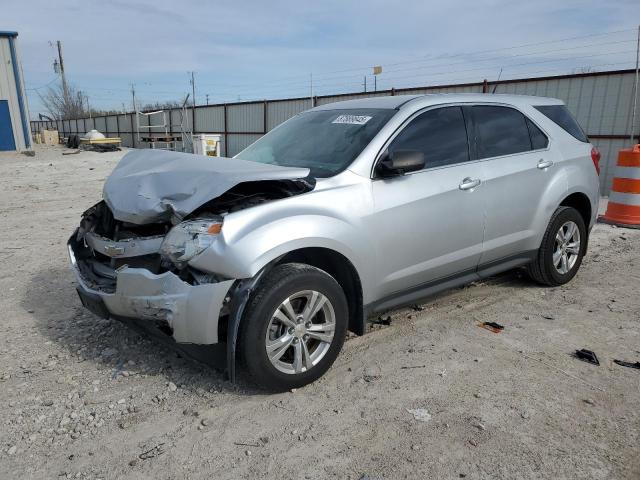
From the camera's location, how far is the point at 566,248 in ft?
16.7

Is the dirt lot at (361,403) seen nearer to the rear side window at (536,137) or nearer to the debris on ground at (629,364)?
the debris on ground at (629,364)

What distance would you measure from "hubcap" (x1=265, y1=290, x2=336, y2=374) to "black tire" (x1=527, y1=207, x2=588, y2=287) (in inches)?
102

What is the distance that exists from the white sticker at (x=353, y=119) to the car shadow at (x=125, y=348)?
200 centimetres

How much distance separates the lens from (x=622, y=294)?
195 inches

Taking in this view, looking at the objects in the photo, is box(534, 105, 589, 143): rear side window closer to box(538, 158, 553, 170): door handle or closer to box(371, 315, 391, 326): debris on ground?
box(538, 158, 553, 170): door handle

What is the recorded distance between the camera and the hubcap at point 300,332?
3.08 metres

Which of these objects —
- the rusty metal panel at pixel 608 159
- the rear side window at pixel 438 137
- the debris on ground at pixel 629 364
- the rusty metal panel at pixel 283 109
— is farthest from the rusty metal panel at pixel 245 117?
the debris on ground at pixel 629 364

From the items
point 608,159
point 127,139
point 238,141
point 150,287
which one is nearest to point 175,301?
point 150,287

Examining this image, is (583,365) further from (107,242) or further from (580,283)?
(107,242)

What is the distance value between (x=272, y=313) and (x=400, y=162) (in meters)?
1.34

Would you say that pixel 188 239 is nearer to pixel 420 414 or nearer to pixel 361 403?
pixel 361 403

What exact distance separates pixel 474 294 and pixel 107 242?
335 cm

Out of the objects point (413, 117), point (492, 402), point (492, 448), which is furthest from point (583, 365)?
point (413, 117)

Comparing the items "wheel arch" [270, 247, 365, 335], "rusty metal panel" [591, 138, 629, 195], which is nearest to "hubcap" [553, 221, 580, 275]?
"wheel arch" [270, 247, 365, 335]
